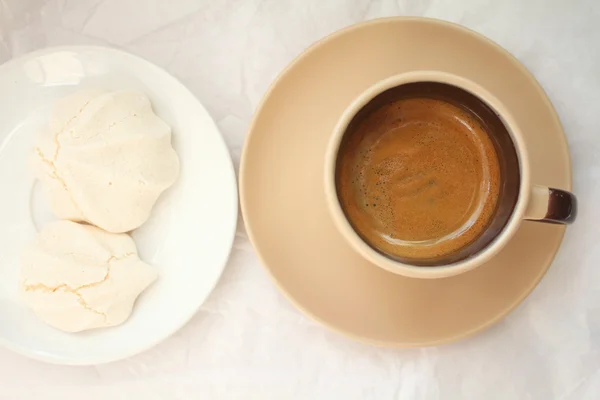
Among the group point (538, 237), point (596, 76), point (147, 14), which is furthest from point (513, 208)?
point (147, 14)

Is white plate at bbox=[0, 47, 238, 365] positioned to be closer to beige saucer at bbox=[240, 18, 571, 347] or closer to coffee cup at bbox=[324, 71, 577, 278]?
beige saucer at bbox=[240, 18, 571, 347]

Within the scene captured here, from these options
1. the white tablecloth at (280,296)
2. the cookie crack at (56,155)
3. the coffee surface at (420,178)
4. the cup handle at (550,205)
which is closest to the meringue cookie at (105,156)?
the cookie crack at (56,155)

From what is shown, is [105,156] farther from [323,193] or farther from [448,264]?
[448,264]

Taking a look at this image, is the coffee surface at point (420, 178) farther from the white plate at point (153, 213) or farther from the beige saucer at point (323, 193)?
the white plate at point (153, 213)

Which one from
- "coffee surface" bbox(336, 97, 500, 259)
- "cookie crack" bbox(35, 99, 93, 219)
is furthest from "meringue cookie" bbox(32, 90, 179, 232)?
"coffee surface" bbox(336, 97, 500, 259)

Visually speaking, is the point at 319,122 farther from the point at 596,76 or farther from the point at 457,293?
the point at 596,76
